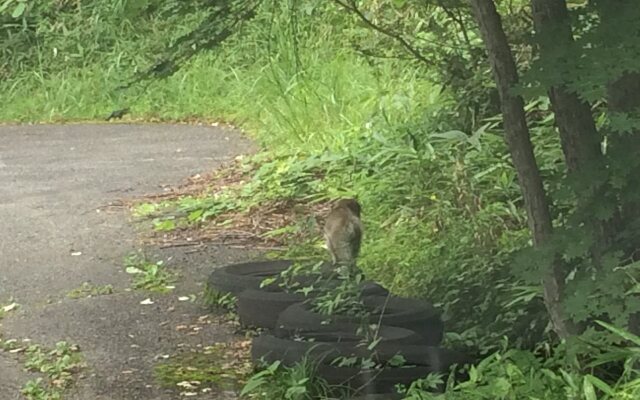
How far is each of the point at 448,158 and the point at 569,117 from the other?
371cm

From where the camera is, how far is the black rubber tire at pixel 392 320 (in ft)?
16.9

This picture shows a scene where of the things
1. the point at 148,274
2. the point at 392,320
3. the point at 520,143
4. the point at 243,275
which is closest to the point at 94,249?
the point at 148,274

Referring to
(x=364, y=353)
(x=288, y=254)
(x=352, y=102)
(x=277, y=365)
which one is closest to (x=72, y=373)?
(x=277, y=365)

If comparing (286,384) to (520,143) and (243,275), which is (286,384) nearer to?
(520,143)

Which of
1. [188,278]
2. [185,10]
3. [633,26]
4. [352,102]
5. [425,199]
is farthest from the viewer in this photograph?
[352,102]

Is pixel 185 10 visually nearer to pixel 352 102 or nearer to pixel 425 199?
pixel 425 199

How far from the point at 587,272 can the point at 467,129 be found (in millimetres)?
4286

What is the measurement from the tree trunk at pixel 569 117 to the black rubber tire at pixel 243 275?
2.38 meters

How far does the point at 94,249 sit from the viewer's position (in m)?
8.02

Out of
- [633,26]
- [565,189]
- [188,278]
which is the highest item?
[633,26]

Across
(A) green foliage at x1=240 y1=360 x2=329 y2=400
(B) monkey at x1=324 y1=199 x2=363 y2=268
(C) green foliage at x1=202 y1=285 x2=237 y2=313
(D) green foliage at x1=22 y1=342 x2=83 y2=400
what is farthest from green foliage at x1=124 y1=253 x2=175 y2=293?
(A) green foliage at x1=240 y1=360 x2=329 y2=400

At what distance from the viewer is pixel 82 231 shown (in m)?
8.64

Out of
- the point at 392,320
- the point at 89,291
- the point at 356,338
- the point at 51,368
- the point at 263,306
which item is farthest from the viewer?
the point at 89,291

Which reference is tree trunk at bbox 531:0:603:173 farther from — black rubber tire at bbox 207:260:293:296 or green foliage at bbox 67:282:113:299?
green foliage at bbox 67:282:113:299
